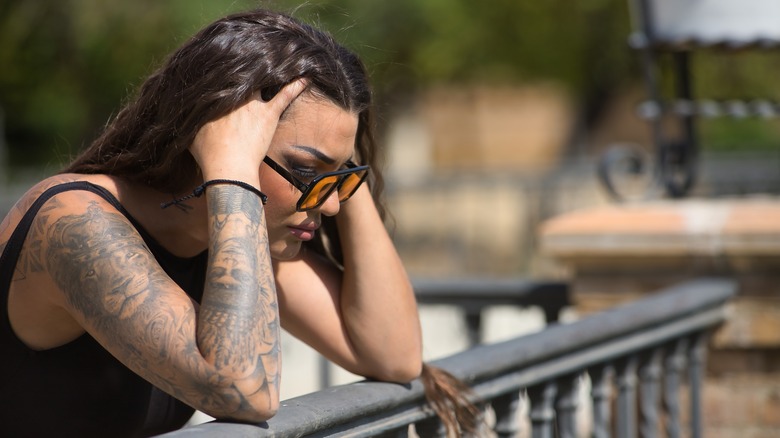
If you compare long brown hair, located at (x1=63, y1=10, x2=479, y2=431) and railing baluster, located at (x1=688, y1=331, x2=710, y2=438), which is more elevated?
long brown hair, located at (x1=63, y1=10, x2=479, y2=431)

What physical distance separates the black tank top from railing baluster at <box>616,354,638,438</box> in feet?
4.35

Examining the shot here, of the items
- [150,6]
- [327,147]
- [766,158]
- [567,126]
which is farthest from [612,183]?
[567,126]

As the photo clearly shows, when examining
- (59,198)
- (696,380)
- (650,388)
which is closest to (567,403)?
(650,388)

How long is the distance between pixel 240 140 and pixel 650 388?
1571mm

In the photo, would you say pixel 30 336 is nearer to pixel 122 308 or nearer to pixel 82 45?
pixel 122 308

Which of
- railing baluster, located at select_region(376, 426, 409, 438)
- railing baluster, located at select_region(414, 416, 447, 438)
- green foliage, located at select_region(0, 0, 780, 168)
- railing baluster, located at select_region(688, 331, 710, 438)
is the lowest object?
railing baluster, located at select_region(688, 331, 710, 438)

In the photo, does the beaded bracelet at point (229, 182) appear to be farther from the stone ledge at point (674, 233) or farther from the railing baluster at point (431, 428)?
the stone ledge at point (674, 233)

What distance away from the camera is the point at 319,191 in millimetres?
2176

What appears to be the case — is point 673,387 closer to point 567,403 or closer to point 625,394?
point 625,394

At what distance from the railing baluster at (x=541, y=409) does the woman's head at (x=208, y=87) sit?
80 centimetres

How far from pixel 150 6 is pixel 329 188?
1723 centimetres

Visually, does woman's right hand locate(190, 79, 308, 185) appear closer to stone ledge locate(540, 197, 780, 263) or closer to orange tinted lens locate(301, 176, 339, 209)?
orange tinted lens locate(301, 176, 339, 209)

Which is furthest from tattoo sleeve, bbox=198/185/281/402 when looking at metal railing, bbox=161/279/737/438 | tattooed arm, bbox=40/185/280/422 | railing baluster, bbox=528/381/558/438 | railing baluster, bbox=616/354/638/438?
railing baluster, bbox=616/354/638/438

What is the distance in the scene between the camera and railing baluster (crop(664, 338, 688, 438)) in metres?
3.24
